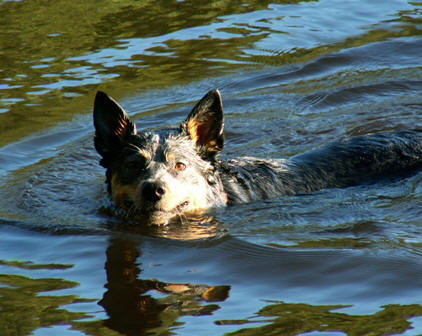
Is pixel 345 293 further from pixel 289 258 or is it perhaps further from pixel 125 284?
Answer: pixel 125 284

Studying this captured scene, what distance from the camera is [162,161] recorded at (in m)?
7.70

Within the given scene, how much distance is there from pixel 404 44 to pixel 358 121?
10.5ft

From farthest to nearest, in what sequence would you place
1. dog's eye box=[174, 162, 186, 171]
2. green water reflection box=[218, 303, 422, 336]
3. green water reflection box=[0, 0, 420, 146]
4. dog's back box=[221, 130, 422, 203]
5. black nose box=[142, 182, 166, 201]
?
green water reflection box=[0, 0, 420, 146] → dog's back box=[221, 130, 422, 203] → dog's eye box=[174, 162, 186, 171] → black nose box=[142, 182, 166, 201] → green water reflection box=[218, 303, 422, 336]

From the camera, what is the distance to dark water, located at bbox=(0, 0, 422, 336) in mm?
5434

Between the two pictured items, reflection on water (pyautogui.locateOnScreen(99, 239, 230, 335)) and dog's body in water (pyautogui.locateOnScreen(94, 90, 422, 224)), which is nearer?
reflection on water (pyautogui.locateOnScreen(99, 239, 230, 335))

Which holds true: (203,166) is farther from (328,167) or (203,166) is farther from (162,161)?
(328,167)

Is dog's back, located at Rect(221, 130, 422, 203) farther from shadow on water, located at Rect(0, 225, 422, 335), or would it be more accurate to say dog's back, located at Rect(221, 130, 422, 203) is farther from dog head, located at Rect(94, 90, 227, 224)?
shadow on water, located at Rect(0, 225, 422, 335)

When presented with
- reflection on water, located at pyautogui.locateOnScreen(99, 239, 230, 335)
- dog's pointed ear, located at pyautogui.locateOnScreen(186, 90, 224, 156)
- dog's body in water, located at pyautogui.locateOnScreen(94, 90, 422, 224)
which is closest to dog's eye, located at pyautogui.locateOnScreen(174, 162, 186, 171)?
dog's body in water, located at pyautogui.locateOnScreen(94, 90, 422, 224)

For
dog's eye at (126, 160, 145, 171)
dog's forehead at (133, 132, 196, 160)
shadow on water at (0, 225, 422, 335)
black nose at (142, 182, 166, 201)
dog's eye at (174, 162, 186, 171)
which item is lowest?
shadow on water at (0, 225, 422, 335)

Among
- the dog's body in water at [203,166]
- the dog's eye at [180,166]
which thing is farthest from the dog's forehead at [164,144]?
the dog's eye at [180,166]

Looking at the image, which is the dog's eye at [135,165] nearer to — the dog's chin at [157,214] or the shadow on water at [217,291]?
the dog's chin at [157,214]

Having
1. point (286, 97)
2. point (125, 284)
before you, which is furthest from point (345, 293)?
point (286, 97)

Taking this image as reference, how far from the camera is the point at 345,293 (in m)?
5.56

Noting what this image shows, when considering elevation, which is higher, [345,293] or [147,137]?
[147,137]
